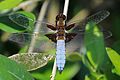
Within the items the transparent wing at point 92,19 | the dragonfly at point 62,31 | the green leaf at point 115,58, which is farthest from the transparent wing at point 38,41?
the green leaf at point 115,58

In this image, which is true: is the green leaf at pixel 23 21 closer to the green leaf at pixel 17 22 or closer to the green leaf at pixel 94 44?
the green leaf at pixel 17 22

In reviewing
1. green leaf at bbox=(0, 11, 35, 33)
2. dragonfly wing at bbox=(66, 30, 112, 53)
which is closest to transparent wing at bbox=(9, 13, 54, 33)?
green leaf at bbox=(0, 11, 35, 33)

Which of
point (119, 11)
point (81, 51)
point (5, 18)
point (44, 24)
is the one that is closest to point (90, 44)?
point (81, 51)

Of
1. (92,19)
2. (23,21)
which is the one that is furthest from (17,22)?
(92,19)

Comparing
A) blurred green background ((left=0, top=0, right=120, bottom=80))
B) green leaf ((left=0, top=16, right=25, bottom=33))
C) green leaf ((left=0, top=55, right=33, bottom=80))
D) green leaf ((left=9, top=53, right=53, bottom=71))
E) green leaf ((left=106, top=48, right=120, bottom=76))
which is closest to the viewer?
green leaf ((left=0, top=55, right=33, bottom=80))

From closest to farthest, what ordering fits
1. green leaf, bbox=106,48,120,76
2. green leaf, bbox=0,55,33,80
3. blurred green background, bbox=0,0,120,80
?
green leaf, bbox=0,55,33,80 < green leaf, bbox=106,48,120,76 < blurred green background, bbox=0,0,120,80

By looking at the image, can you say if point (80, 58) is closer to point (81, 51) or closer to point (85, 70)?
point (81, 51)

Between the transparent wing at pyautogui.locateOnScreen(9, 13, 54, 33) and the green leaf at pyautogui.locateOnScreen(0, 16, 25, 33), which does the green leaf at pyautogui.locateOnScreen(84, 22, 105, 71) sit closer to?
the transparent wing at pyautogui.locateOnScreen(9, 13, 54, 33)
